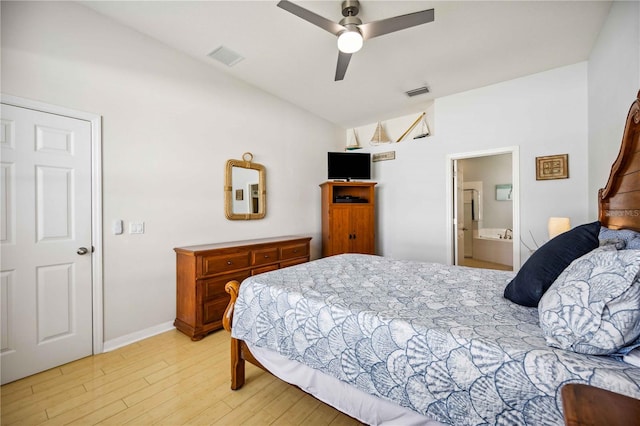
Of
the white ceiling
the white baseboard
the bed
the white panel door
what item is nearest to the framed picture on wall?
the white ceiling

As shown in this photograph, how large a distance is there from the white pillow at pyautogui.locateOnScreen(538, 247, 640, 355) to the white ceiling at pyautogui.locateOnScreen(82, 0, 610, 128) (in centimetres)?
220

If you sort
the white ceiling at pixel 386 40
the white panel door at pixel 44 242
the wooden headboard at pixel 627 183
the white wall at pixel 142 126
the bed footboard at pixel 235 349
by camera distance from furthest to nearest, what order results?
the white ceiling at pixel 386 40 → the white wall at pixel 142 126 → the white panel door at pixel 44 242 → the bed footboard at pixel 235 349 → the wooden headboard at pixel 627 183

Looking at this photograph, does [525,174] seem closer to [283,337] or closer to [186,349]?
[283,337]

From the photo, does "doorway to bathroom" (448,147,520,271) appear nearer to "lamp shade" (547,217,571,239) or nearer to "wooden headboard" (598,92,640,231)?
"lamp shade" (547,217,571,239)

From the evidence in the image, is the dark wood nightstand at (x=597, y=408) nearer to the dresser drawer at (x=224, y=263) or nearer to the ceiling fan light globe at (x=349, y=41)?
the ceiling fan light globe at (x=349, y=41)

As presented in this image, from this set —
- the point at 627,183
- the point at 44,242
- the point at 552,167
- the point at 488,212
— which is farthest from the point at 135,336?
the point at 488,212

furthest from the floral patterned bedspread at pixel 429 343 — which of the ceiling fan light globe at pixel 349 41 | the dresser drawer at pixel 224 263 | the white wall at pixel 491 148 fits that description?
the white wall at pixel 491 148

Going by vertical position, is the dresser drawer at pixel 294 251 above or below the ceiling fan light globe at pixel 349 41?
below

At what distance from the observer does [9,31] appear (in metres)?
1.86

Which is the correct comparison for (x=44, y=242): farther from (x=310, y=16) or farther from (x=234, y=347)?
(x=310, y=16)

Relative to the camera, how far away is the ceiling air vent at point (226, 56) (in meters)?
2.71

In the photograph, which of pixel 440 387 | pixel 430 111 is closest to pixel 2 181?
pixel 440 387

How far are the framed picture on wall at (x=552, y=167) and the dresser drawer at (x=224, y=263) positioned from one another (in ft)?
11.9

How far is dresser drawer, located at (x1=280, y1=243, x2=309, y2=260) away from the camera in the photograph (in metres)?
3.33
